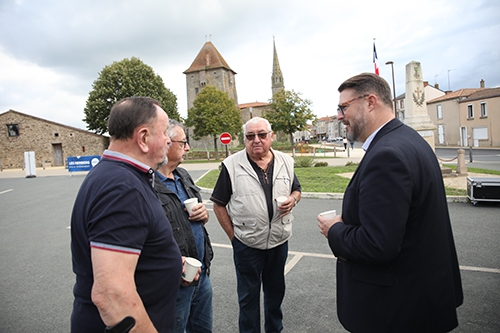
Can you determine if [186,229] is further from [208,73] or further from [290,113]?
[208,73]

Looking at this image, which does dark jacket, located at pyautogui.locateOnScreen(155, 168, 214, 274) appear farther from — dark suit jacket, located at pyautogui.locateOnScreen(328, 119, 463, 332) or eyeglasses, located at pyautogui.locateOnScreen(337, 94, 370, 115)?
eyeglasses, located at pyautogui.locateOnScreen(337, 94, 370, 115)

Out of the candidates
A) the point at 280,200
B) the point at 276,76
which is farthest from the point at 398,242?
the point at 276,76

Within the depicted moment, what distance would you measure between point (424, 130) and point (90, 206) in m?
13.7

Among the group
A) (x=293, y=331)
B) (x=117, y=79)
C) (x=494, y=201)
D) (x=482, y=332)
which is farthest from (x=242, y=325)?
(x=117, y=79)

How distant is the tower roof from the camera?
228 ft

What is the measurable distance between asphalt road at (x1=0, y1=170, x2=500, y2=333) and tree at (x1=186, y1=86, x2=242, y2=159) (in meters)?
27.8

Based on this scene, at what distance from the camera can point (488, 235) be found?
220 inches

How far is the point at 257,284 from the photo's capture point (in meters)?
3.07

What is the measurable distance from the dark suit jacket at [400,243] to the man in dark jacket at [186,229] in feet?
4.00

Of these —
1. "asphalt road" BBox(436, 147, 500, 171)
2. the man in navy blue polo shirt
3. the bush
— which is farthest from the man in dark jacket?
"asphalt road" BBox(436, 147, 500, 171)

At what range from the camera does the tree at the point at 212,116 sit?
115 feet

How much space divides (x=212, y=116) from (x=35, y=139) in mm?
22376

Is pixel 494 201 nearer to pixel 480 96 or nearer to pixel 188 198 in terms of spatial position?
pixel 188 198

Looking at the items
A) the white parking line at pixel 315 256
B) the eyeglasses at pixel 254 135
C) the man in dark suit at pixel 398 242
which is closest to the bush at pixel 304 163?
the white parking line at pixel 315 256
